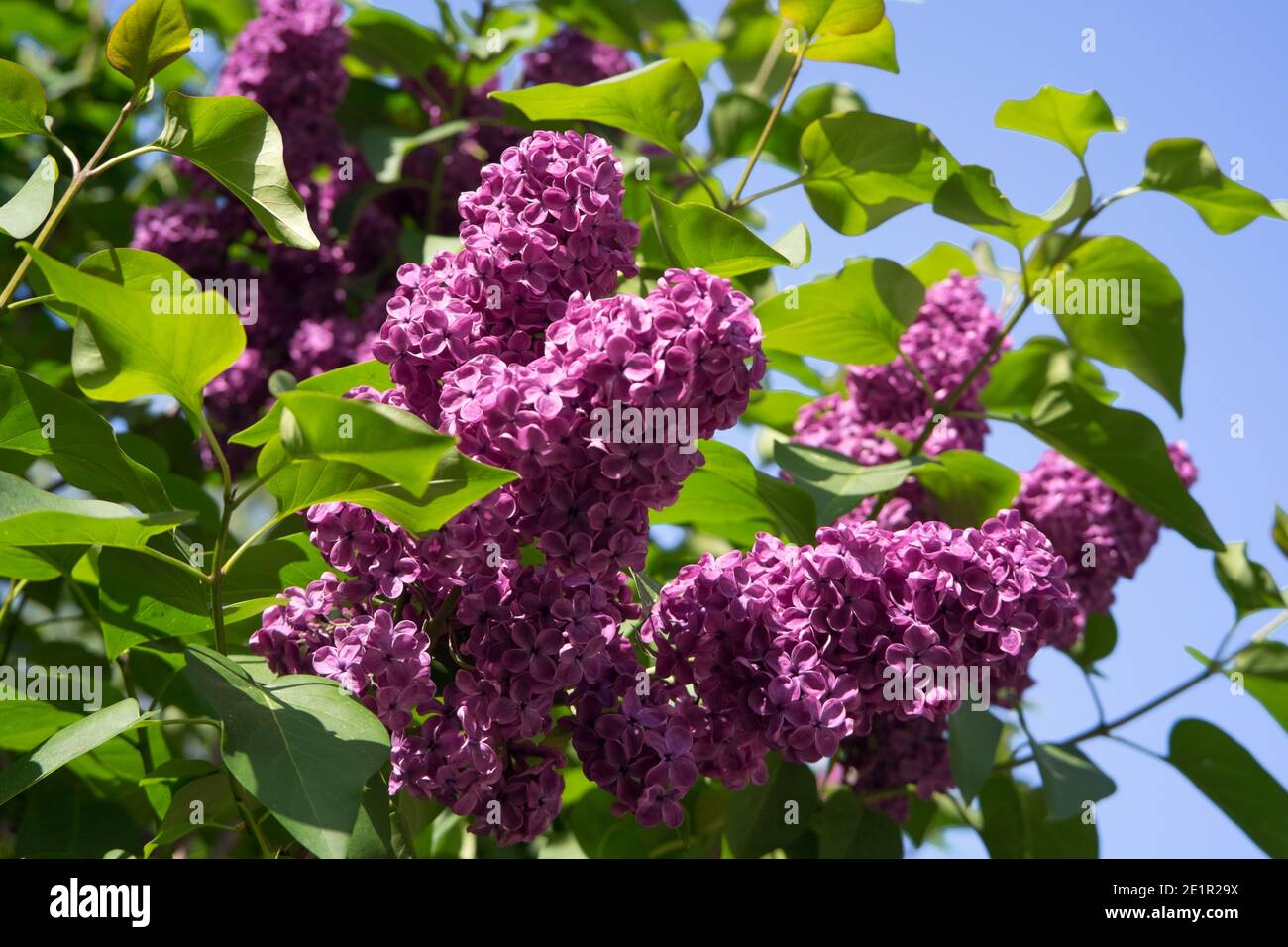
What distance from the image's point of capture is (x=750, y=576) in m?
1.32

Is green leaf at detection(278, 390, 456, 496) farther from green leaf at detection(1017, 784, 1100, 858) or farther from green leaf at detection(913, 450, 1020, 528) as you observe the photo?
green leaf at detection(1017, 784, 1100, 858)

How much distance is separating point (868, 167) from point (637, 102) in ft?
1.19

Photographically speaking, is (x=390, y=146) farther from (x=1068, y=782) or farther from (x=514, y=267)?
(x=1068, y=782)

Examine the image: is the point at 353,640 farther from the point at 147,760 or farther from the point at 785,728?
the point at 147,760

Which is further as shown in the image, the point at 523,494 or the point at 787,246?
the point at 787,246

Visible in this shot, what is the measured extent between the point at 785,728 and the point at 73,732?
0.74 metres

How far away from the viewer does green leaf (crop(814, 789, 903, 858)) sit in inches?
76.6

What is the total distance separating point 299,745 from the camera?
43.6 inches

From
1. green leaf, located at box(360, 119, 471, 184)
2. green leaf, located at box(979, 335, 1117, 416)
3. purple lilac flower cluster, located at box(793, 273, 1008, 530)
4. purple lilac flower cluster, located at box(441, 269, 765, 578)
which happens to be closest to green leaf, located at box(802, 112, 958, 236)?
purple lilac flower cluster, located at box(793, 273, 1008, 530)

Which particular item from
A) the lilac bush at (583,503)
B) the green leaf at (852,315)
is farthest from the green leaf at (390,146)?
the green leaf at (852,315)

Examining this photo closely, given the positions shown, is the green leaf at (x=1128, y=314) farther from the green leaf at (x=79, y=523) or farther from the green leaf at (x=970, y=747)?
the green leaf at (x=79, y=523)

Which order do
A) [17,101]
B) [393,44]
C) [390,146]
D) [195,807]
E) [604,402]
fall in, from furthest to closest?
[393,44] < [390,146] < [17,101] < [195,807] < [604,402]

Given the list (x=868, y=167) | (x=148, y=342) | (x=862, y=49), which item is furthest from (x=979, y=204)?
(x=148, y=342)

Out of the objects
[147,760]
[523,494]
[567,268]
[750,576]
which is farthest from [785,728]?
[147,760]
